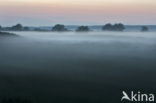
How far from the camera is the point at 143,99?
11.2 meters

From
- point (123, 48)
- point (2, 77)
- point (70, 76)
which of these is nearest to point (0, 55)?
point (2, 77)

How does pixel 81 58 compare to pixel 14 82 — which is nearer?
pixel 14 82

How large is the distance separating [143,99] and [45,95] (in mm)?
3671

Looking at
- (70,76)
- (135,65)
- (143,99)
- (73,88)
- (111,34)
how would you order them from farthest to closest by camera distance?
(111,34), (135,65), (70,76), (73,88), (143,99)

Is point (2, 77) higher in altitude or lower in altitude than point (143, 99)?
higher

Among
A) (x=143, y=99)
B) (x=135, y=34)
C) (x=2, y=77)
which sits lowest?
(x=143, y=99)

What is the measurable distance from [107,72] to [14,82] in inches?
160

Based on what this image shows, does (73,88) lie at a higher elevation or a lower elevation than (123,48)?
lower

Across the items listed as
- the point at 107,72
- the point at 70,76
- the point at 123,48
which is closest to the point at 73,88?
the point at 70,76

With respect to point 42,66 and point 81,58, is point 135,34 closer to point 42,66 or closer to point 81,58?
point 81,58

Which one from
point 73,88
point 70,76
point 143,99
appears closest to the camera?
point 143,99

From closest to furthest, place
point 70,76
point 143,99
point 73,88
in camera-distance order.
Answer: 1. point 143,99
2. point 73,88
3. point 70,76

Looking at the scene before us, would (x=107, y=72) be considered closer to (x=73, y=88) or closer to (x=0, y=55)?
(x=73, y=88)

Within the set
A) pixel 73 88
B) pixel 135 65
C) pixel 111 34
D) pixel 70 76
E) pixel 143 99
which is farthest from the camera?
pixel 111 34
